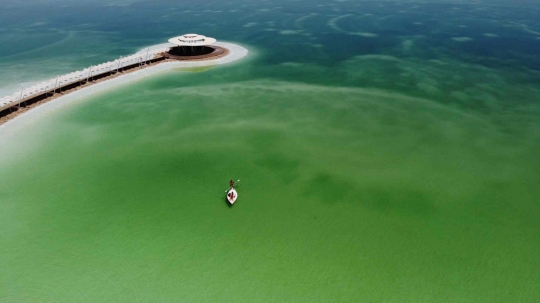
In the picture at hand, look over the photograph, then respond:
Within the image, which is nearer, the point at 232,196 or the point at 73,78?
the point at 232,196

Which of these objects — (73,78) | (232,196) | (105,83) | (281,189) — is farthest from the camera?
(105,83)

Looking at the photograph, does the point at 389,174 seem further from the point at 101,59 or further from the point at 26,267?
the point at 101,59

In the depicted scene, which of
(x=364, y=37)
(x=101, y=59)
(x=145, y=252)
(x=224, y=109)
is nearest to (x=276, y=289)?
(x=145, y=252)

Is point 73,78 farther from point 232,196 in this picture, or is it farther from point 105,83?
point 232,196

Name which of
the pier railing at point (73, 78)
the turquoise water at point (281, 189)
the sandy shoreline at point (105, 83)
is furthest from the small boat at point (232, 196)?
the pier railing at point (73, 78)

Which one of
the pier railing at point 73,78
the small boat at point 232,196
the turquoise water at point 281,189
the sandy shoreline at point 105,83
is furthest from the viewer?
the pier railing at point 73,78

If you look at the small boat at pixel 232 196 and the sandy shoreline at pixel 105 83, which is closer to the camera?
the small boat at pixel 232 196

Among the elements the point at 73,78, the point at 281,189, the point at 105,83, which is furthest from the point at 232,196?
the point at 73,78

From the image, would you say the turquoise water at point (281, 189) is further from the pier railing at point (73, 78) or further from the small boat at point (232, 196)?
the pier railing at point (73, 78)
